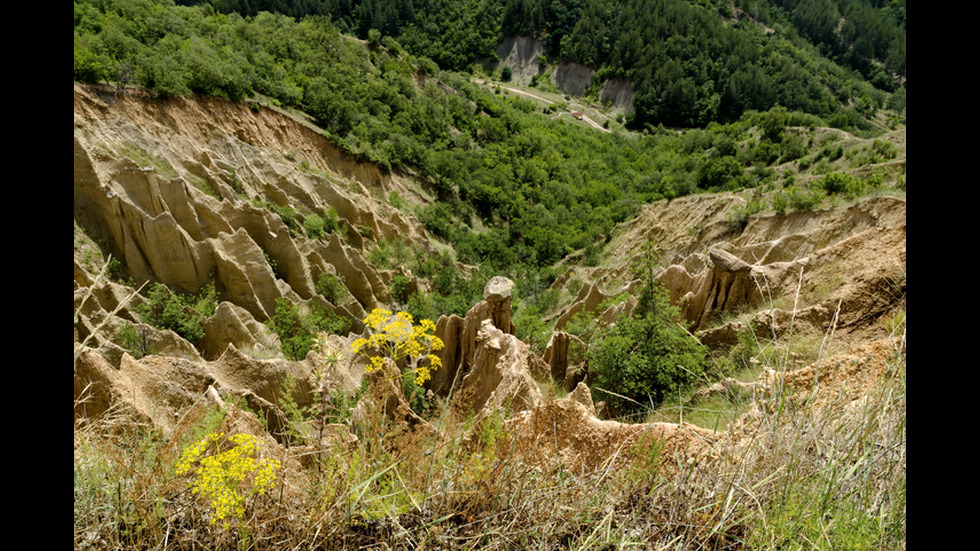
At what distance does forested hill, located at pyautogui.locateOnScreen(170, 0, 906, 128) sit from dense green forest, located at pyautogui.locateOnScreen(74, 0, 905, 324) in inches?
17.7

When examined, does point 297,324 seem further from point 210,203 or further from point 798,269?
point 798,269

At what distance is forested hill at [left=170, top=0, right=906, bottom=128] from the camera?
71.9m

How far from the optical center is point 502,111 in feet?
180

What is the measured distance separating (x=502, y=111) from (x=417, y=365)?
1887 inches

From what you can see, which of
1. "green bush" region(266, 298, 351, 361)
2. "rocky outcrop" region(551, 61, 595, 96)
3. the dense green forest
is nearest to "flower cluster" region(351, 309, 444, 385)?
"green bush" region(266, 298, 351, 361)

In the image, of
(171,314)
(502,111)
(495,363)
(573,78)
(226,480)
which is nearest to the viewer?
(226,480)

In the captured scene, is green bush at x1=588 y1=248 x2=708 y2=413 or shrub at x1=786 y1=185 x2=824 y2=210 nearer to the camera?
green bush at x1=588 y1=248 x2=708 y2=413

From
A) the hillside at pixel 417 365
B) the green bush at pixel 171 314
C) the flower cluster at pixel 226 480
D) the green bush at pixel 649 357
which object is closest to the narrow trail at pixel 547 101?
the hillside at pixel 417 365

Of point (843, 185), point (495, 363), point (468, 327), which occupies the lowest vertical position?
point (468, 327)

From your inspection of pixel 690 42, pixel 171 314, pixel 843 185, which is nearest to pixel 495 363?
pixel 171 314

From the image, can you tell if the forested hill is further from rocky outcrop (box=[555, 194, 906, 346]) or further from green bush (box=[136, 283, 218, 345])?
green bush (box=[136, 283, 218, 345])

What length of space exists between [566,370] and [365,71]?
43888 millimetres

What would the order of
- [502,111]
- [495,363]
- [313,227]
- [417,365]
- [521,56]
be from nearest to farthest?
[495,363] < [417,365] < [313,227] < [502,111] < [521,56]
